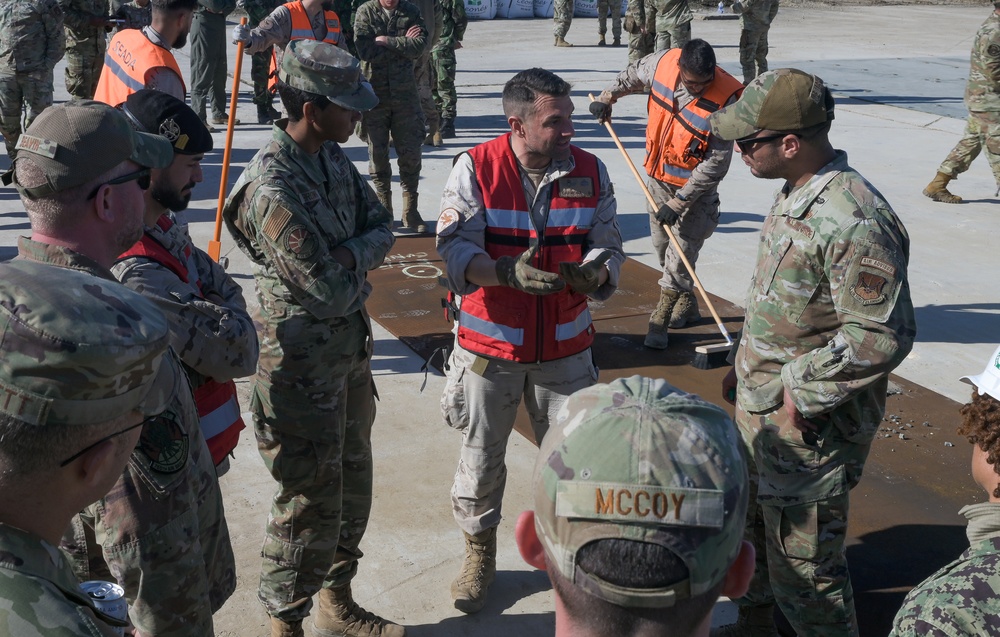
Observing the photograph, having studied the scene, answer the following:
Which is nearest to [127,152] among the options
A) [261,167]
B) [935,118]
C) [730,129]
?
[261,167]

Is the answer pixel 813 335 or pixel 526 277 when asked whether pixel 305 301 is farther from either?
pixel 813 335

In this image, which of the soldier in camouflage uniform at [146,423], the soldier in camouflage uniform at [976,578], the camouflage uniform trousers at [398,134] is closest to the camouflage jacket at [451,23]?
the camouflage uniform trousers at [398,134]

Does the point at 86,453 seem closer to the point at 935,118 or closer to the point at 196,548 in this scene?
the point at 196,548

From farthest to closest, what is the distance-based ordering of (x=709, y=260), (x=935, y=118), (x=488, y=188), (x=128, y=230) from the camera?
(x=935, y=118) → (x=709, y=260) → (x=488, y=188) → (x=128, y=230)

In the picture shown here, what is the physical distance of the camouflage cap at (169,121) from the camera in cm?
323

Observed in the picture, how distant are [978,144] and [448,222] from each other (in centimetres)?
809

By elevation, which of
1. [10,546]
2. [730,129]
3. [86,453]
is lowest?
[10,546]

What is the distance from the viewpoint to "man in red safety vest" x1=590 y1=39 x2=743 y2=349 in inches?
252

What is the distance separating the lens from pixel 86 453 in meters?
1.76

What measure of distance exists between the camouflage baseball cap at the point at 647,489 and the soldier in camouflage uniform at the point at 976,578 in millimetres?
895

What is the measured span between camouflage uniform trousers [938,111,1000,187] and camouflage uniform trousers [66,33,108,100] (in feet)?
33.5

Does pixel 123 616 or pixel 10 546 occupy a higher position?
pixel 10 546

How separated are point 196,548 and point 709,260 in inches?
263

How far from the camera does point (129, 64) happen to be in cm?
579
